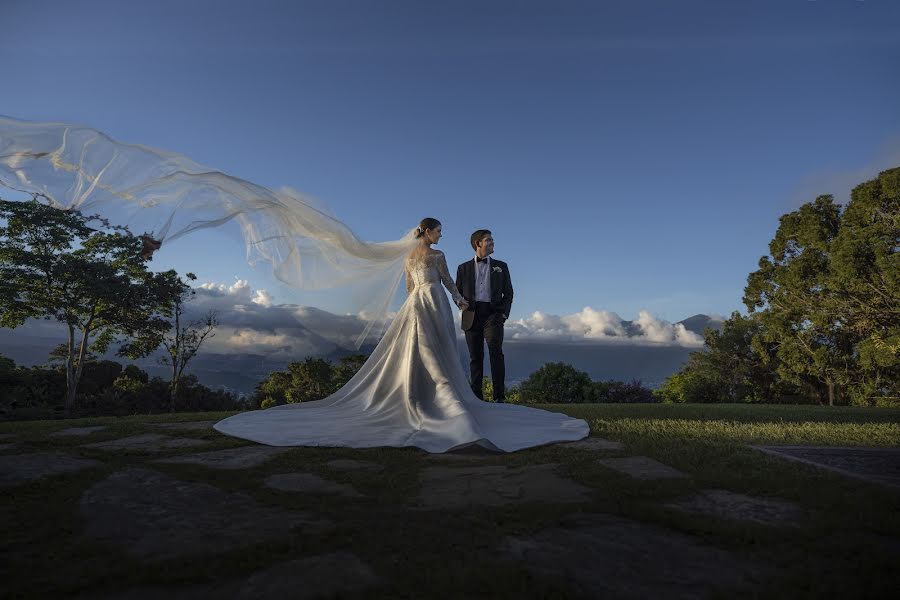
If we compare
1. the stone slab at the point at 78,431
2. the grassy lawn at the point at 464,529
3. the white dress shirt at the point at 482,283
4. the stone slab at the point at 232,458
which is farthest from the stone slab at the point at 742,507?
the white dress shirt at the point at 482,283

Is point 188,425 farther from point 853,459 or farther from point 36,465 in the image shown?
point 853,459

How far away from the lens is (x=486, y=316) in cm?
817

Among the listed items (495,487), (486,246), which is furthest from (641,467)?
(486,246)

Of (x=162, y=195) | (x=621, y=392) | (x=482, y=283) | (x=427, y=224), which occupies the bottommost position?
(x=621, y=392)

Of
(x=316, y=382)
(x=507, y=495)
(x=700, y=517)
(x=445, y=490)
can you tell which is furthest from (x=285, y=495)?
(x=316, y=382)

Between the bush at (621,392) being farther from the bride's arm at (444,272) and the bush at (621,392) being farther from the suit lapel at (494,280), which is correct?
the bride's arm at (444,272)

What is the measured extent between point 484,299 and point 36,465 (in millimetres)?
5971

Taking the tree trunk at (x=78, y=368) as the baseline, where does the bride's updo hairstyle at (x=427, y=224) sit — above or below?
above

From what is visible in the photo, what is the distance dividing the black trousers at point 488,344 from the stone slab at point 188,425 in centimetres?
406

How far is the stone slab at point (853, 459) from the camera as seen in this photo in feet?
10.0

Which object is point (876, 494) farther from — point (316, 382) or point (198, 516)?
point (316, 382)

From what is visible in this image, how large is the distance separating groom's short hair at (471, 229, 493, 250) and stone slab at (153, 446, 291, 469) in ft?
16.0

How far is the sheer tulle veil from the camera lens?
179 inches

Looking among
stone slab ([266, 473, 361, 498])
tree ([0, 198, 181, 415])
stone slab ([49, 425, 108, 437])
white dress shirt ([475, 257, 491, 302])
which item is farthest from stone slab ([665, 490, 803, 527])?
tree ([0, 198, 181, 415])
